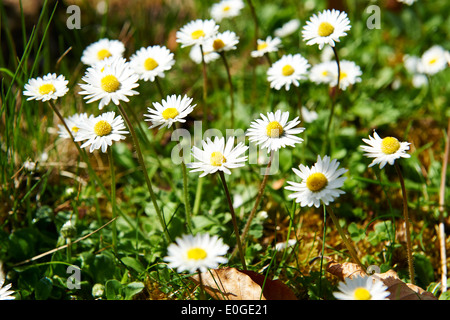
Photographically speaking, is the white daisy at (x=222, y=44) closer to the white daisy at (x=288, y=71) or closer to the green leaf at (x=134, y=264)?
the white daisy at (x=288, y=71)

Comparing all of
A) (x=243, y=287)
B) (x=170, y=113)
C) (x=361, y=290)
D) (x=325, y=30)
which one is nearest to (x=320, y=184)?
(x=361, y=290)

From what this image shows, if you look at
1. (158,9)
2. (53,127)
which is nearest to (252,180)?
(53,127)


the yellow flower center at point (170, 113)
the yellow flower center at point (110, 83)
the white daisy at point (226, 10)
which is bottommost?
the yellow flower center at point (170, 113)

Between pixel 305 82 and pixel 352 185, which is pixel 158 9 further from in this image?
pixel 352 185

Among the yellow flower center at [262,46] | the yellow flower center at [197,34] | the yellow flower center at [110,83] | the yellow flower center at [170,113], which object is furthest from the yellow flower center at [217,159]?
the yellow flower center at [262,46]

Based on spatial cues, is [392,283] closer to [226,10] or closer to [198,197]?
[198,197]
